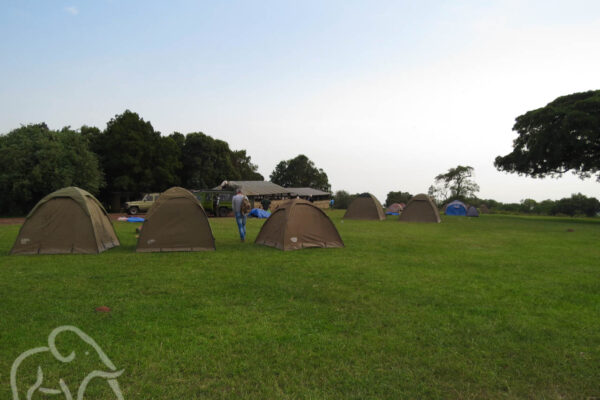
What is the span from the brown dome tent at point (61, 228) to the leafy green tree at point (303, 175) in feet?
193

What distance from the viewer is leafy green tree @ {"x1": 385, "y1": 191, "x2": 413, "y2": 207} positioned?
154 feet

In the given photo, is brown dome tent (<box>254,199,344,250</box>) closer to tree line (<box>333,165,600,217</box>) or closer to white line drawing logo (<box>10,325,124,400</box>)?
white line drawing logo (<box>10,325,124,400</box>)

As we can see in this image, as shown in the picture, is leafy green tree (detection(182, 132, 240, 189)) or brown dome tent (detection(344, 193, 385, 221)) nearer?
brown dome tent (detection(344, 193, 385, 221))

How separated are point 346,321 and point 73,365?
3.08 meters

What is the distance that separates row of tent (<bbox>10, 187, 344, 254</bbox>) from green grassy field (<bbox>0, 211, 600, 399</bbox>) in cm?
112

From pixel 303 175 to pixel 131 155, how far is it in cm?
3773

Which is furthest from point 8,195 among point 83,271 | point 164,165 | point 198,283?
point 198,283

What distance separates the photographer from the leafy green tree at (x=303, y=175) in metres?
68.7

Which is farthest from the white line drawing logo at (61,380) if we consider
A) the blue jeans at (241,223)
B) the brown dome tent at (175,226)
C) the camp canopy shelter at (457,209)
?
the camp canopy shelter at (457,209)

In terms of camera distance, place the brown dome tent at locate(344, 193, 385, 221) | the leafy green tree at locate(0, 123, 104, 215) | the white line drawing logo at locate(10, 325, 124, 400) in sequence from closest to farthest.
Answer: the white line drawing logo at locate(10, 325, 124, 400), the brown dome tent at locate(344, 193, 385, 221), the leafy green tree at locate(0, 123, 104, 215)

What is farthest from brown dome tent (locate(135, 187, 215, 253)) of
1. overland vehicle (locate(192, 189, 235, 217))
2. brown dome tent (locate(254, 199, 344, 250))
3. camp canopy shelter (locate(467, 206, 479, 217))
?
camp canopy shelter (locate(467, 206, 479, 217))

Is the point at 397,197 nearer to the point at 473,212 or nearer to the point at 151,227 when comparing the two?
the point at 473,212

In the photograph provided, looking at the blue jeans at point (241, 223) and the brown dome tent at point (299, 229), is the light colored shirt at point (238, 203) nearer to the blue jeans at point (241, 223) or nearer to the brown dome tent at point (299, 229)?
the blue jeans at point (241, 223)

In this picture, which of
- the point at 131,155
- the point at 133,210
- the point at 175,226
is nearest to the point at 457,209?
the point at 133,210
